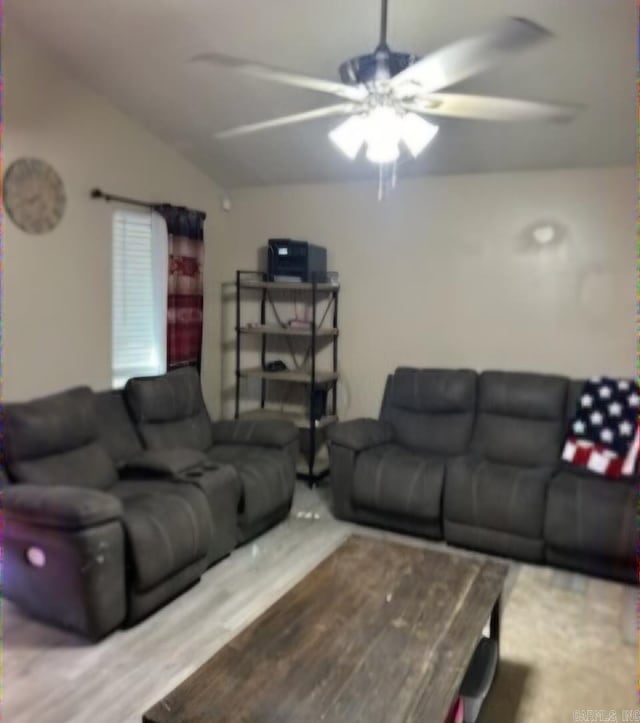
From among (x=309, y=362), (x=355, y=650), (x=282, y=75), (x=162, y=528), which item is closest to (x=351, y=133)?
(x=282, y=75)

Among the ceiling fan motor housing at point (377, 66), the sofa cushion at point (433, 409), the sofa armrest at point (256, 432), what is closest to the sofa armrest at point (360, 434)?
the sofa cushion at point (433, 409)

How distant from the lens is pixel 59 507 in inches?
93.9

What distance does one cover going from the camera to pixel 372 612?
1978 millimetres

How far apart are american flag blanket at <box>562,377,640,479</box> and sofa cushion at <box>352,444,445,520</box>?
2.59 feet

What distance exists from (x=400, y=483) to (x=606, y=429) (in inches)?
46.8

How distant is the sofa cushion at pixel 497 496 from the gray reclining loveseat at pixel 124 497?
39.1 inches

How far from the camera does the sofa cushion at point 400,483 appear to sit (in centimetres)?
339

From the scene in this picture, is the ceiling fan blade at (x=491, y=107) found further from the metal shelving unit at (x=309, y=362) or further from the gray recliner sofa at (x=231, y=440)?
the metal shelving unit at (x=309, y=362)

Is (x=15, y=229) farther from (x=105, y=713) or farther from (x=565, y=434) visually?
(x=565, y=434)

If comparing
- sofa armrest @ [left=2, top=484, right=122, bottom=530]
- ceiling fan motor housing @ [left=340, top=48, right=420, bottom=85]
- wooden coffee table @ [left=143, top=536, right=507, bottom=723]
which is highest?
ceiling fan motor housing @ [left=340, top=48, right=420, bottom=85]

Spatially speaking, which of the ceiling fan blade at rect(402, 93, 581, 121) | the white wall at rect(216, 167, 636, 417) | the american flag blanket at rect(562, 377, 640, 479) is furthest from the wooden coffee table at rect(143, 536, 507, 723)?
the white wall at rect(216, 167, 636, 417)

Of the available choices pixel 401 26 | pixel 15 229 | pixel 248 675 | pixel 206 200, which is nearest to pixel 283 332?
pixel 206 200

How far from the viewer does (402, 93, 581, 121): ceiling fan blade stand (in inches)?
75.8

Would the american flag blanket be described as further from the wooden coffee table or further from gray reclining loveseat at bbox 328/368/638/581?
the wooden coffee table
